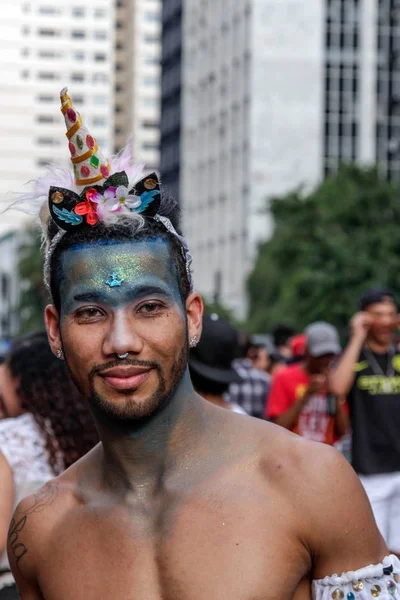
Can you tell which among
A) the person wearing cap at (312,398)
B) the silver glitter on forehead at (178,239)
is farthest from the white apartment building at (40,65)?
the silver glitter on forehead at (178,239)

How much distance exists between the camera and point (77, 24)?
170875 millimetres

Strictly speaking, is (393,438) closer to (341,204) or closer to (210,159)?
(341,204)

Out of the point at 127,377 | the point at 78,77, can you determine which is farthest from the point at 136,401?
the point at 78,77

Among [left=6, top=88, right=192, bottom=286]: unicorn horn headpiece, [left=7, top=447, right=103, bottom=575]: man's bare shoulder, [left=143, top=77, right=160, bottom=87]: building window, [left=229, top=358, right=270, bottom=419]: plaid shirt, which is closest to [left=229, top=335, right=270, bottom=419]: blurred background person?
[left=229, top=358, right=270, bottom=419]: plaid shirt

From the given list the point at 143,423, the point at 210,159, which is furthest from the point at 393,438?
the point at 210,159

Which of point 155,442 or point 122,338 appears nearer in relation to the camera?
point 122,338

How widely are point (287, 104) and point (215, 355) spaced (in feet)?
250

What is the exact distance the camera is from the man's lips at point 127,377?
10.8 feet

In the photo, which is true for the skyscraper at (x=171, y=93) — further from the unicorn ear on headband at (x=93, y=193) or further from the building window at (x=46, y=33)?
the unicorn ear on headband at (x=93, y=193)

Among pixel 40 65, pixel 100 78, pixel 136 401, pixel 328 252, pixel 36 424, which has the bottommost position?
pixel 328 252

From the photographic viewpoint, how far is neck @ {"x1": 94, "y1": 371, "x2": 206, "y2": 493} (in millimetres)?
3428

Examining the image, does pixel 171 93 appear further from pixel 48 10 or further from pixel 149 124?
pixel 48 10

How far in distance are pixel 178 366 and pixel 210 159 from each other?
84946 millimetres

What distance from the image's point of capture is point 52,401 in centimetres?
564
